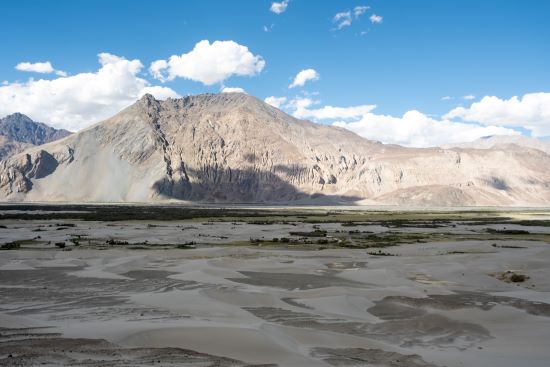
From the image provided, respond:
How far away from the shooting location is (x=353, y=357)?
A: 33.5 ft

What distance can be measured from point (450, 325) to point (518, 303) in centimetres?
411

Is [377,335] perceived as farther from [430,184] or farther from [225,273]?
[430,184]

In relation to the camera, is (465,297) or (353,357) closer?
(353,357)

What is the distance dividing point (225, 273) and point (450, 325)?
37.6ft

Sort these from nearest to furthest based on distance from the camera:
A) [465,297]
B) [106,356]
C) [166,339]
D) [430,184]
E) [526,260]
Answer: [106,356] → [166,339] → [465,297] → [526,260] → [430,184]

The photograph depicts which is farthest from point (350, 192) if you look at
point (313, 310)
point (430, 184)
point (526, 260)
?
point (313, 310)

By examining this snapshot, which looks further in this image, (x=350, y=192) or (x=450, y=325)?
(x=350, y=192)

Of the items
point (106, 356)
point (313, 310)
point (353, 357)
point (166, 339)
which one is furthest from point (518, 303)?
point (106, 356)

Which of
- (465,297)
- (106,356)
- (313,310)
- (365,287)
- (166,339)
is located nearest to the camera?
(106,356)

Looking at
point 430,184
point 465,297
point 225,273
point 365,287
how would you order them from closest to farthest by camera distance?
point 465,297 < point 365,287 < point 225,273 < point 430,184

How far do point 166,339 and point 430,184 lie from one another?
18895 centimetres

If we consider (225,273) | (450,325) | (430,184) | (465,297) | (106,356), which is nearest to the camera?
(106,356)

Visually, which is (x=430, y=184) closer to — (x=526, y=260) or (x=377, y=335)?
(x=526, y=260)

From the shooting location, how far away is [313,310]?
49.2ft
